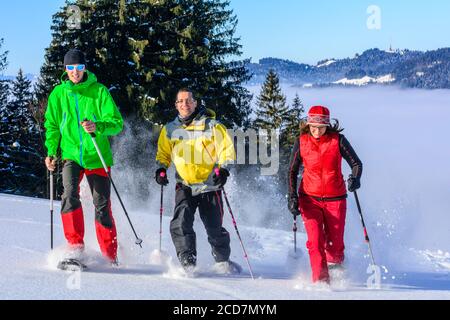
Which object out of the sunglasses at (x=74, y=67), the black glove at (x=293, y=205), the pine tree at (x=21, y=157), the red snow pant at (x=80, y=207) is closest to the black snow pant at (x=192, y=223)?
the red snow pant at (x=80, y=207)

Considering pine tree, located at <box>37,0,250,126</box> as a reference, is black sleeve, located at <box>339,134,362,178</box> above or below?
below

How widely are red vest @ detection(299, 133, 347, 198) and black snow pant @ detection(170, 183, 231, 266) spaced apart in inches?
38.4

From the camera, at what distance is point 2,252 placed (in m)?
5.73

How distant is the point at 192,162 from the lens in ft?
18.4

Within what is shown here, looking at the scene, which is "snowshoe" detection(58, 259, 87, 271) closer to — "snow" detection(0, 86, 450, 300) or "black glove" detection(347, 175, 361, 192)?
"snow" detection(0, 86, 450, 300)

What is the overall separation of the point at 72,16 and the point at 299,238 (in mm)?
21442

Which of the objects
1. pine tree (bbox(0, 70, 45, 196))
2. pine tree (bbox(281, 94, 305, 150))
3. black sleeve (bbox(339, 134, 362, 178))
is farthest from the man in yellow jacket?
pine tree (bbox(281, 94, 305, 150))

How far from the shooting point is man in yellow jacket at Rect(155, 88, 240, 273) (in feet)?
18.2

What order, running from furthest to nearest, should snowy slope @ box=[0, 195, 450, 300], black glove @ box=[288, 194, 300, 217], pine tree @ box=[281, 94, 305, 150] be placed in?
pine tree @ box=[281, 94, 305, 150]
black glove @ box=[288, 194, 300, 217]
snowy slope @ box=[0, 195, 450, 300]

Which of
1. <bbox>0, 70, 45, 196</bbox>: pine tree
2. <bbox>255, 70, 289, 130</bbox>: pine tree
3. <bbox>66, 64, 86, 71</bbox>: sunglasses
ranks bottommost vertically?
<bbox>0, 70, 45, 196</bbox>: pine tree

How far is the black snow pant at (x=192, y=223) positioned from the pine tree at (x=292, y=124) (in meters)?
32.2

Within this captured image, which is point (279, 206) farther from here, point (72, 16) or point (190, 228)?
point (190, 228)

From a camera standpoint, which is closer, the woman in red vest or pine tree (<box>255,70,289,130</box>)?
the woman in red vest
